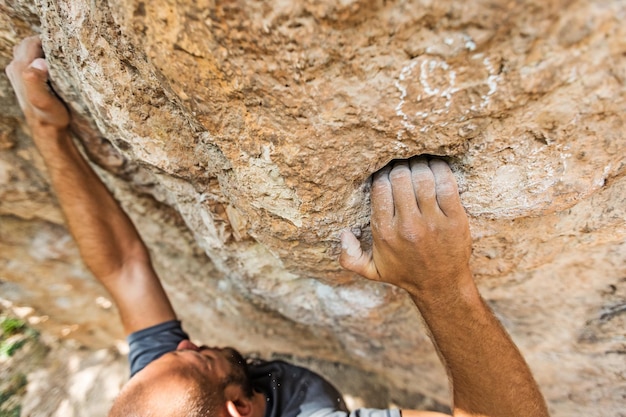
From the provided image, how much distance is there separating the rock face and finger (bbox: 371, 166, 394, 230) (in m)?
0.03

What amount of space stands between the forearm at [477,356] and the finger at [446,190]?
7.1 inches

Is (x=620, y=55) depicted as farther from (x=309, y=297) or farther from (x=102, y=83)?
(x=309, y=297)

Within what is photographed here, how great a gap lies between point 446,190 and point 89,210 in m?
1.10

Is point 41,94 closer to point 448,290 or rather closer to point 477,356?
point 448,290

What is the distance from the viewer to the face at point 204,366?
1197mm

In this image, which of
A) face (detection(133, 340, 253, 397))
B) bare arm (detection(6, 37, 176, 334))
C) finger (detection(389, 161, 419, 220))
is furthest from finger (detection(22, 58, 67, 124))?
finger (detection(389, 161, 419, 220))

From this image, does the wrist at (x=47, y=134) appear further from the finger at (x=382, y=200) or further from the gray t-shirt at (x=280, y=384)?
the finger at (x=382, y=200)

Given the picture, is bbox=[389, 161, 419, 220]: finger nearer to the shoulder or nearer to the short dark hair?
the short dark hair

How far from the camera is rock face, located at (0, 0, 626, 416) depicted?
1.69 feet

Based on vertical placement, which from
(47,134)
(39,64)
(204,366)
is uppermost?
(39,64)

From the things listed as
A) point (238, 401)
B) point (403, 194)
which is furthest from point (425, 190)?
point (238, 401)

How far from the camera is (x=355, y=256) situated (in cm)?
83

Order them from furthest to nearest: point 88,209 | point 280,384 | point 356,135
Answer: point 280,384 → point 88,209 → point 356,135

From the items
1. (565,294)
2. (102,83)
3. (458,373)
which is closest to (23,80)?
(102,83)
